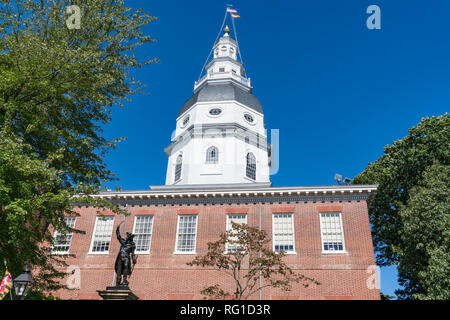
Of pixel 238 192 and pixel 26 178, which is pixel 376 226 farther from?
pixel 26 178

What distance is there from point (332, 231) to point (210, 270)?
7968 millimetres

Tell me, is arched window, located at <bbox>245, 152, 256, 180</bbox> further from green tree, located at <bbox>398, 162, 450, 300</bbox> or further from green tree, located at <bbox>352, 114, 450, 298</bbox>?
green tree, located at <bbox>398, 162, 450, 300</bbox>

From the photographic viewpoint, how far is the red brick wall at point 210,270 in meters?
20.1

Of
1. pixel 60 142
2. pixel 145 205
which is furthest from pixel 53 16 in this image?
pixel 145 205

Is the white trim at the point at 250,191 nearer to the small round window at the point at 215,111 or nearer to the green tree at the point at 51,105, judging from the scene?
the green tree at the point at 51,105

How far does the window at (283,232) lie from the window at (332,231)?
1940 millimetres

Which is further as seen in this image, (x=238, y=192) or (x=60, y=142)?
(x=238, y=192)

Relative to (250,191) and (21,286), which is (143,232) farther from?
(21,286)

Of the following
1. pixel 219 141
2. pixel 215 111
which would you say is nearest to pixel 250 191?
pixel 219 141

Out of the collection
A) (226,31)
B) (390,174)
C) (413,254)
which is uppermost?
(226,31)

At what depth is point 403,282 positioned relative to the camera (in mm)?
27484

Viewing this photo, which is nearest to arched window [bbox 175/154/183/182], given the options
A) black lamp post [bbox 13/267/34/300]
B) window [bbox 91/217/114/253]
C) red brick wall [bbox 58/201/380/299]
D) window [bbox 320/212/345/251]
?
red brick wall [bbox 58/201/380/299]

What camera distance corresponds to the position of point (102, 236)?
23156 mm

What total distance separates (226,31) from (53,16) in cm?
3895
